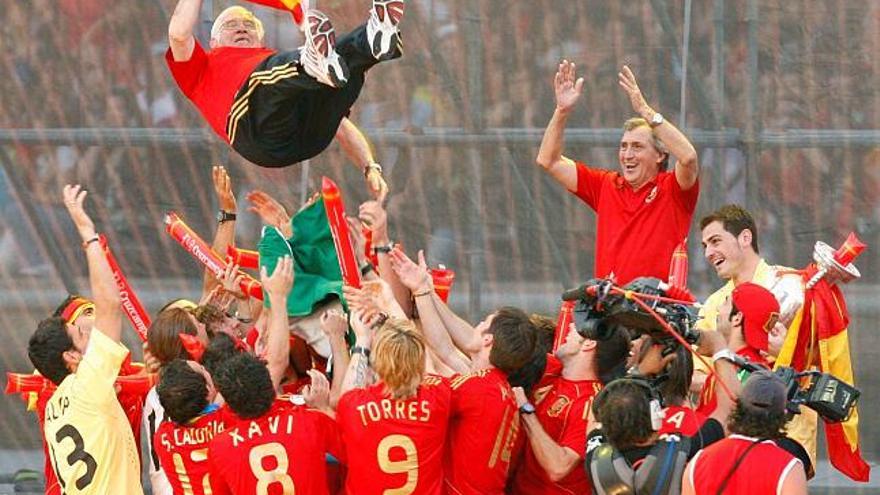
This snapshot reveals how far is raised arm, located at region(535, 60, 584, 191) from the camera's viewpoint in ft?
24.5

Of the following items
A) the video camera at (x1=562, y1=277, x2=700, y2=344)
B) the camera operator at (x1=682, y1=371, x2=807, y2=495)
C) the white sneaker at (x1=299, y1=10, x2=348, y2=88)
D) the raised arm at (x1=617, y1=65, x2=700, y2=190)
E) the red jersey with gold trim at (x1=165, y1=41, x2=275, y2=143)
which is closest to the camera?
the camera operator at (x1=682, y1=371, x2=807, y2=495)

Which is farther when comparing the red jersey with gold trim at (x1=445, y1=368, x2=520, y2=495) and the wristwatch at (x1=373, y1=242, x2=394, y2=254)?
the wristwatch at (x1=373, y1=242, x2=394, y2=254)

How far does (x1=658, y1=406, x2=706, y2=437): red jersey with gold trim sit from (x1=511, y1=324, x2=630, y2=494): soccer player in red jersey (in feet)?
1.25

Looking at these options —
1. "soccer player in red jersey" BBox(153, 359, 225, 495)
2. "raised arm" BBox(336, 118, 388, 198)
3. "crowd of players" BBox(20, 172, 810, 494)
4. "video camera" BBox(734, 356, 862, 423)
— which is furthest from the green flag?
"video camera" BBox(734, 356, 862, 423)

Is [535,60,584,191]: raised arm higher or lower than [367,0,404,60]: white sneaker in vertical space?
lower

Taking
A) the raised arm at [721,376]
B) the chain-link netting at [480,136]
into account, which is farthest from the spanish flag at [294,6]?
the chain-link netting at [480,136]

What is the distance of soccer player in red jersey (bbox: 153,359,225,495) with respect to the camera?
6.39 metres

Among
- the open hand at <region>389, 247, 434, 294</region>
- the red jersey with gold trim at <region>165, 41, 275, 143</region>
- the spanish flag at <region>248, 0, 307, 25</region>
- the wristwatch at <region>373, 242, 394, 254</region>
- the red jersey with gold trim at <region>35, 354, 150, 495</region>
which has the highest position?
the spanish flag at <region>248, 0, 307, 25</region>

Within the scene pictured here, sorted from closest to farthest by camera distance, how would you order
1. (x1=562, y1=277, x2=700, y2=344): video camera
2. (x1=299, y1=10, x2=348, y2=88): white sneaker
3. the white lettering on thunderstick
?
(x1=562, y1=277, x2=700, y2=344): video camera, (x1=299, y1=10, x2=348, y2=88): white sneaker, the white lettering on thunderstick

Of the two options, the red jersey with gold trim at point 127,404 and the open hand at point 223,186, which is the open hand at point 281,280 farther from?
the open hand at point 223,186

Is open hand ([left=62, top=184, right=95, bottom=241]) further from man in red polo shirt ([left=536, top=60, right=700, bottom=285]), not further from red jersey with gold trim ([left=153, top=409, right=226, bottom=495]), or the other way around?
man in red polo shirt ([left=536, top=60, right=700, bottom=285])

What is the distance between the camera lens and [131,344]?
9.19 meters

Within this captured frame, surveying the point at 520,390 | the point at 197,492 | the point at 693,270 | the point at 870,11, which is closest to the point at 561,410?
the point at 520,390

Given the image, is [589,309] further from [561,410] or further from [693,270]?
[693,270]
